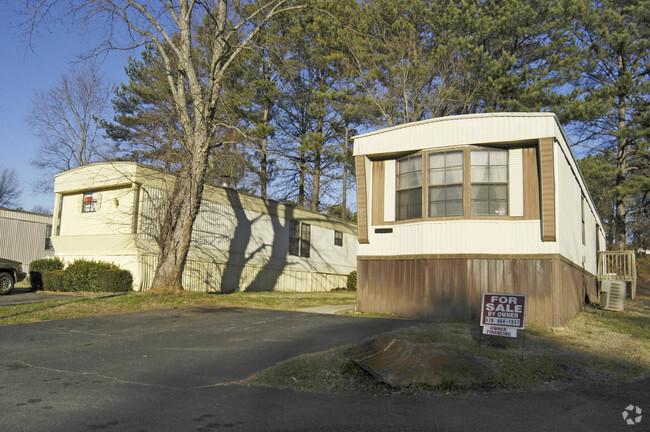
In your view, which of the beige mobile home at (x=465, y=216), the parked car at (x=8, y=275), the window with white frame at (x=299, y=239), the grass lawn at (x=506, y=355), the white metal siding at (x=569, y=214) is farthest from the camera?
the window with white frame at (x=299, y=239)

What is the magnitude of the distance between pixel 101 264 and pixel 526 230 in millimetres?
14186

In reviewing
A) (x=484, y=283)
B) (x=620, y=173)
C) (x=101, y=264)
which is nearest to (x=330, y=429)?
(x=484, y=283)

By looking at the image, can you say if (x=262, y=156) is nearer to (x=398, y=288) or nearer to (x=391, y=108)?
(x=391, y=108)

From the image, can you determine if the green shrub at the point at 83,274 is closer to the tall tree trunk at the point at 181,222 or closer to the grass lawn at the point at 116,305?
the tall tree trunk at the point at 181,222

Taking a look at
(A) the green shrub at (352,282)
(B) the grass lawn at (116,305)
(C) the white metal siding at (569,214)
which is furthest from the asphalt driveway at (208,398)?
(A) the green shrub at (352,282)

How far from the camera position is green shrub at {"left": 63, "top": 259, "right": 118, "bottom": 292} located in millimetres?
17281

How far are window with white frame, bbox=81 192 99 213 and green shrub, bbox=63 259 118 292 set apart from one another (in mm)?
2220

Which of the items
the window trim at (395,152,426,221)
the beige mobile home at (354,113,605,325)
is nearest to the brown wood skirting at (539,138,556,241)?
the beige mobile home at (354,113,605,325)

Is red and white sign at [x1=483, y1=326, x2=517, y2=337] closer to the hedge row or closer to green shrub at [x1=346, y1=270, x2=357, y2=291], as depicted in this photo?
the hedge row

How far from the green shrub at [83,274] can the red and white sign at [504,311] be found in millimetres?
14215

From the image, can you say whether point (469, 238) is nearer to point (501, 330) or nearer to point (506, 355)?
point (506, 355)

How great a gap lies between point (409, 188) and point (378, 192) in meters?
0.84

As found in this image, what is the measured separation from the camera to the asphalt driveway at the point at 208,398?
4430mm

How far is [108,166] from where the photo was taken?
18.2 m
